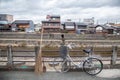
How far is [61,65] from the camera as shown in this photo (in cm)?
877

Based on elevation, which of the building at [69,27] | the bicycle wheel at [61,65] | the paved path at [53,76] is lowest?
the paved path at [53,76]

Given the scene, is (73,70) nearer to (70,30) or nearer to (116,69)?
(116,69)

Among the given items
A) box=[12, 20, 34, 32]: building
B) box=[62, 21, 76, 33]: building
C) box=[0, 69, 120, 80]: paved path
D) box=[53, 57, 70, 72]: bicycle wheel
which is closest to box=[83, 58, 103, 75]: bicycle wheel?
box=[0, 69, 120, 80]: paved path

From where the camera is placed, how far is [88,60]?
841cm

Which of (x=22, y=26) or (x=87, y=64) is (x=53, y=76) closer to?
(x=87, y=64)

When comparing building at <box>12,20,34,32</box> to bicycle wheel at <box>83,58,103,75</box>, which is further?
building at <box>12,20,34,32</box>

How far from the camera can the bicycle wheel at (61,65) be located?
8680mm

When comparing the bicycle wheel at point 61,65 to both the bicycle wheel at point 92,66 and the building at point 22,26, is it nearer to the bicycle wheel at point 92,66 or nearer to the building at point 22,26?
the bicycle wheel at point 92,66

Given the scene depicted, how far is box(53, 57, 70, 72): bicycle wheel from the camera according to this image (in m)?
8.68

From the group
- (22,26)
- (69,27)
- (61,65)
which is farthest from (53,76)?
(69,27)

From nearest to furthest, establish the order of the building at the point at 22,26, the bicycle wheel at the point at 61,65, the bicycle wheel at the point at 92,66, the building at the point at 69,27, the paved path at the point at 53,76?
the paved path at the point at 53,76 < the bicycle wheel at the point at 92,66 < the bicycle wheel at the point at 61,65 < the building at the point at 22,26 < the building at the point at 69,27

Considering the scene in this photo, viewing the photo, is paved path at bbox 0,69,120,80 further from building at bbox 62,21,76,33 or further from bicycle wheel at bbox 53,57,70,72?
building at bbox 62,21,76,33

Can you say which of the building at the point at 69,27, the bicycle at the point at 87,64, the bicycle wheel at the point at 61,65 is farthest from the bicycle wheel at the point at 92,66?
the building at the point at 69,27

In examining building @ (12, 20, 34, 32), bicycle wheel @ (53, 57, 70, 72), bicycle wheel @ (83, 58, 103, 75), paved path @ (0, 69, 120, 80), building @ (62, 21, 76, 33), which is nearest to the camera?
paved path @ (0, 69, 120, 80)
